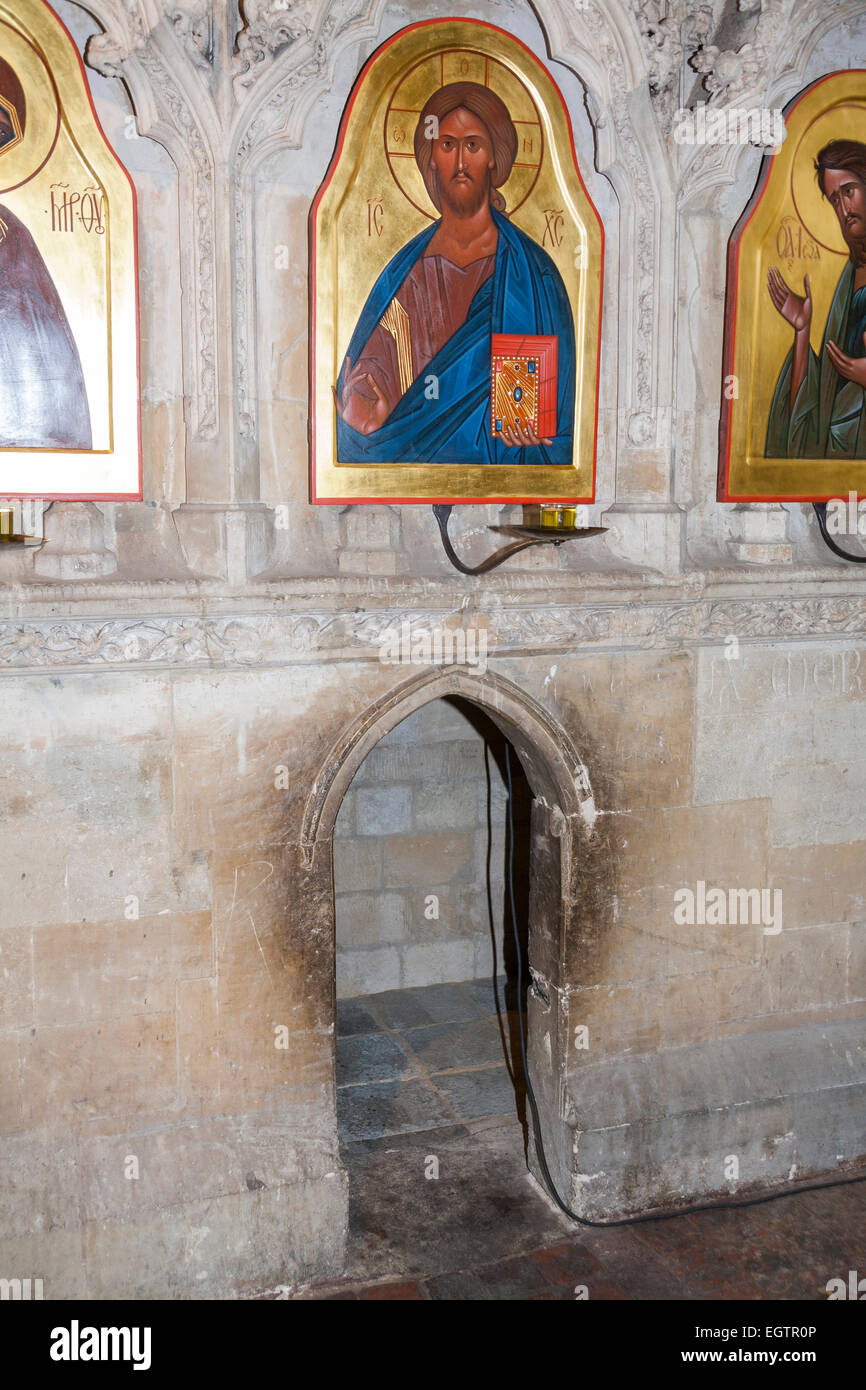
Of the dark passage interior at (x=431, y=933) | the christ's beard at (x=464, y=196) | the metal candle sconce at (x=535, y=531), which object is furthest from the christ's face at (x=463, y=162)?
the dark passage interior at (x=431, y=933)

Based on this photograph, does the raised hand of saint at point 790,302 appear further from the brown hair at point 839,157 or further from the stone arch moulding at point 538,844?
the stone arch moulding at point 538,844

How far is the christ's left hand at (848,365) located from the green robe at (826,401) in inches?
0.6

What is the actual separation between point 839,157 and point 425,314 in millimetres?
1880

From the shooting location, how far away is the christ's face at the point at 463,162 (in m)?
4.45

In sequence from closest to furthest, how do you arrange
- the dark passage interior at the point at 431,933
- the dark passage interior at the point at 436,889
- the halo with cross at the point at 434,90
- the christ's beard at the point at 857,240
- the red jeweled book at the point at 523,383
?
the halo with cross at the point at 434,90 → the red jeweled book at the point at 523,383 → the christ's beard at the point at 857,240 → the dark passage interior at the point at 431,933 → the dark passage interior at the point at 436,889

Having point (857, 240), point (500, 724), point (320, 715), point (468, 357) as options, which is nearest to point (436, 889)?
point (500, 724)

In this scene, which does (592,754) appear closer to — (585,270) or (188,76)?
(585,270)

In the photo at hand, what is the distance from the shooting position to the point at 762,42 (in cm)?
457

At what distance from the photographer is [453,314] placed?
14.9 feet

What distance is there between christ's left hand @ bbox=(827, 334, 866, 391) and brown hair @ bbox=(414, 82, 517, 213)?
5.03 feet

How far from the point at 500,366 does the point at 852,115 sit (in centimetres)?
181

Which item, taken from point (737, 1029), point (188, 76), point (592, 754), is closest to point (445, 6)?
point (188, 76)

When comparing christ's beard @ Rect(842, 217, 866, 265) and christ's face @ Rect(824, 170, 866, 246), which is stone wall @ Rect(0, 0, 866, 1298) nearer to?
christ's face @ Rect(824, 170, 866, 246)

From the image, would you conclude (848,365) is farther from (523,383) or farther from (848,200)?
(523,383)
